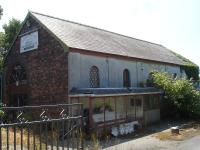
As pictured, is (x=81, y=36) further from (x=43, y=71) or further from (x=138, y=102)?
(x=138, y=102)

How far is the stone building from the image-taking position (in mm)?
21656

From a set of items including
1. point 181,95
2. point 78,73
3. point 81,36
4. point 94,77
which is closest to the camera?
point 78,73

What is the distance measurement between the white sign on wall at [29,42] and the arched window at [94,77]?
4984mm

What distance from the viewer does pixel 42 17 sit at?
1024 inches

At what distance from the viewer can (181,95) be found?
90.2 ft

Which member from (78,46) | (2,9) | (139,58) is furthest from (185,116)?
(2,9)

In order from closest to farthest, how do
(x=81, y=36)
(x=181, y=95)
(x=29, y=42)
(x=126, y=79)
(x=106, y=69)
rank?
(x=106, y=69) < (x=81, y=36) < (x=29, y=42) < (x=181, y=95) < (x=126, y=79)

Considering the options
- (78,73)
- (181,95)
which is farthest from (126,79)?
(78,73)

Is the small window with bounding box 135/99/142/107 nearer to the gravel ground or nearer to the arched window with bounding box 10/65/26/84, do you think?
the gravel ground

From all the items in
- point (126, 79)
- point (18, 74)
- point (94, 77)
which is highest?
point (18, 74)

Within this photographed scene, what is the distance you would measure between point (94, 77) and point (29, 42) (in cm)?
647

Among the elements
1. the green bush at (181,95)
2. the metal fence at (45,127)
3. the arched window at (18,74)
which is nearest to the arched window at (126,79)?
the green bush at (181,95)

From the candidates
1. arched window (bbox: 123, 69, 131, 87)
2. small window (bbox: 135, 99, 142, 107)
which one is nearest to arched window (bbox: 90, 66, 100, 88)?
small window (bbox: 135, 99, 142, 107)

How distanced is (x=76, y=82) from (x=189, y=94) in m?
10.7
